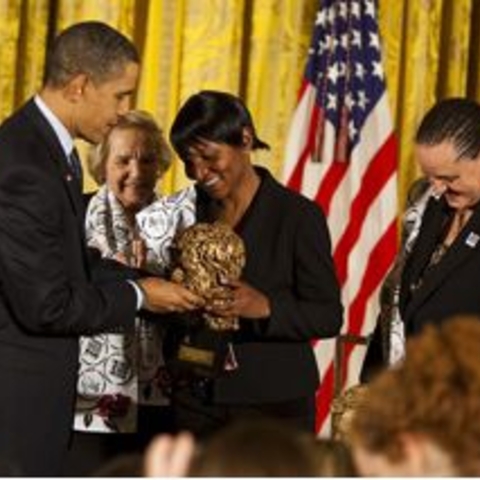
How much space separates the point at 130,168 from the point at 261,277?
876 millimetres

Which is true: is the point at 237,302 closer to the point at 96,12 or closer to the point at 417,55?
the point at 96,12

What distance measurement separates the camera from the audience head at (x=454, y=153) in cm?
386

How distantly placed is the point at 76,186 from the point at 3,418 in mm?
561

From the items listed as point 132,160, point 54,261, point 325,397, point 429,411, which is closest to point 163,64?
point 325,397

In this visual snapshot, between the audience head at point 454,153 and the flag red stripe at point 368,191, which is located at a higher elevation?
the audience head at point 454,153

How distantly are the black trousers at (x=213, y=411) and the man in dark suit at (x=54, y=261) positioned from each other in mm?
355

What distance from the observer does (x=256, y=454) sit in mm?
1686

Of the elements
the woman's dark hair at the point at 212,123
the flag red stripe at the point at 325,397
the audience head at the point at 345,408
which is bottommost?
→ the flag red stripe at the point at 325,397

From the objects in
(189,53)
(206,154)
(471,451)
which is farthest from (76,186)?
(189,53)

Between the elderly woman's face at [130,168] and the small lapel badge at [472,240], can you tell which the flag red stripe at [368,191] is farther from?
the small lapel badge at [472,240]

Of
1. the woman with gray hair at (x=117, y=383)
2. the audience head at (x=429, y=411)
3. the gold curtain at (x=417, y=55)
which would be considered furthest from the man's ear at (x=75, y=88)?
the gold curtain at (x=417, y=55)

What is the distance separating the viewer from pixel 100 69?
362 cm

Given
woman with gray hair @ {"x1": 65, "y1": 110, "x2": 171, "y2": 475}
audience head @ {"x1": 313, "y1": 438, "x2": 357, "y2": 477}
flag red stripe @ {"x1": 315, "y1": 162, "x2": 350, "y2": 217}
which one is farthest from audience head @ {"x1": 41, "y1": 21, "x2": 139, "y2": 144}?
flag red stripe @ {"x1": 315, "y1": 162, "x2": 350, "y2": 217}

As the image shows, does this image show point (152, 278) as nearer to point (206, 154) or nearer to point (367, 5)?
point (206, 154)
